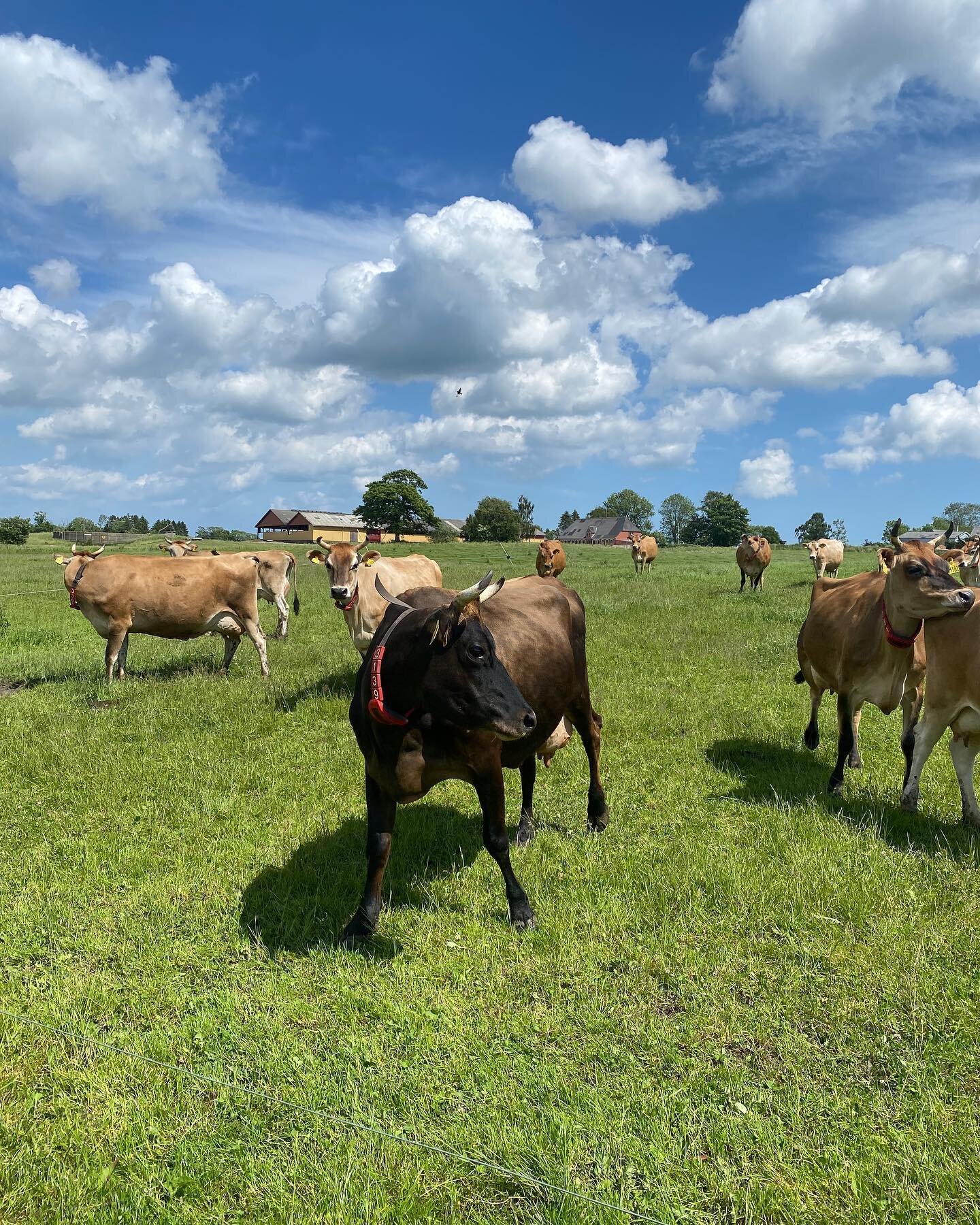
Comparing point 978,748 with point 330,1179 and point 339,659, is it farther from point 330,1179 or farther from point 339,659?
point 339,659

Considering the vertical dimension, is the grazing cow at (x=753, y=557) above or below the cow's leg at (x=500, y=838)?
above

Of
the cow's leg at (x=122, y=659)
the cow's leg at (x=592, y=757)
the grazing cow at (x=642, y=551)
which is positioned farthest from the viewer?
the grazing cow at (x=642, y=551)

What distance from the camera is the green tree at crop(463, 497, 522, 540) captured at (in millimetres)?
99688

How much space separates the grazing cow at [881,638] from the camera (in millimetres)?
6242

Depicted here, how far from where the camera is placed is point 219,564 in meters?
12.5

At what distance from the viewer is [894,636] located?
6.50m

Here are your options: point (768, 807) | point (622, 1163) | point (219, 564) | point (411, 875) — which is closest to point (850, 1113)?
point (622, 1163)

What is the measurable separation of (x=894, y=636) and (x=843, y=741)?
44.1 inches

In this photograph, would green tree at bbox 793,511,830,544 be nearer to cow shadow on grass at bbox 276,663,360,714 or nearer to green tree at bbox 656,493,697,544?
green tree at bbox 656,493,697,544

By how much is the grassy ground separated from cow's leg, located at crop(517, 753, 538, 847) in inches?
5.4

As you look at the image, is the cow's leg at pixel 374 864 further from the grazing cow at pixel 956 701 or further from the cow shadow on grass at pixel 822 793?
the grazing cow at pixel 956 701

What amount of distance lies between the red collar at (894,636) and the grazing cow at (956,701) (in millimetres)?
127

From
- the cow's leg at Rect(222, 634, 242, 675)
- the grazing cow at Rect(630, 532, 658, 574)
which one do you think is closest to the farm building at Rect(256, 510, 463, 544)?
the grazing cow at Rect(630, 532, 658, 574)

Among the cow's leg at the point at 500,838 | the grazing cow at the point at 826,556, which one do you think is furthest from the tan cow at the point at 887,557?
the grazing cow at the point at 826,556
